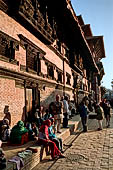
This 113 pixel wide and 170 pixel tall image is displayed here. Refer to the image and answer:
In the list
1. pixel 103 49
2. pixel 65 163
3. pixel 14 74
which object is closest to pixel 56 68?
pixel 14 74

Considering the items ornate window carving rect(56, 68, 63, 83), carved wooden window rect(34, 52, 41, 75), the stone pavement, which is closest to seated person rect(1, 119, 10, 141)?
the stone pavement

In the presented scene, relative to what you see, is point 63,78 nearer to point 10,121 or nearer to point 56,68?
point 56,68

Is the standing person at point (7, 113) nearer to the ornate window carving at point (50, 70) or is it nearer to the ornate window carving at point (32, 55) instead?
the ornate window carving at point (32, 55)

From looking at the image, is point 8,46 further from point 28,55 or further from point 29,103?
point 29,103

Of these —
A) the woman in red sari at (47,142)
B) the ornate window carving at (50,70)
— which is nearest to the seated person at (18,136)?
the woman in red sari at (47,142)

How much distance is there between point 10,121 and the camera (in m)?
6.90

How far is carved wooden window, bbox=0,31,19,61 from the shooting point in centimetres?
684

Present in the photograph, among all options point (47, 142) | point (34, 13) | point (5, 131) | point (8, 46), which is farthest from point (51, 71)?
point (47, 142)

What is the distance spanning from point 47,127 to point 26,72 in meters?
3.62

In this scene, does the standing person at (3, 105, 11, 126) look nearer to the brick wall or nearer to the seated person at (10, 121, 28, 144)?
the brick wall

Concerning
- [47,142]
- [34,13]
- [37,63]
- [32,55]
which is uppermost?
[34,13]

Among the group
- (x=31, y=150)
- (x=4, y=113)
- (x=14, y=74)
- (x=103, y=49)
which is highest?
(x=103, y=49)

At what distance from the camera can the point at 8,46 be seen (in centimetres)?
718

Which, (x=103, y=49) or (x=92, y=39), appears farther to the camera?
(x=103, y=49)
